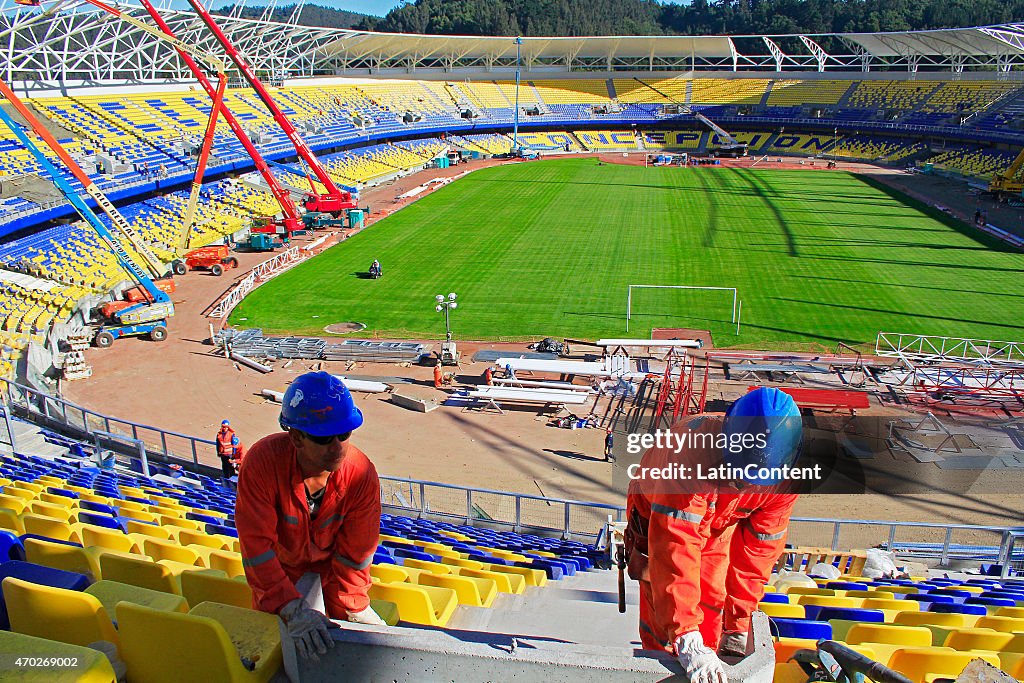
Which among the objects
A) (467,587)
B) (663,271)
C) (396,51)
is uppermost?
(396,51)

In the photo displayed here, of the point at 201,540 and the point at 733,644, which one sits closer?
the point at 733,644

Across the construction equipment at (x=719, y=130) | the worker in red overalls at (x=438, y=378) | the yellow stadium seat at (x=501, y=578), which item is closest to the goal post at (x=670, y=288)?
the worker in red overalls at (x=438, y=378)

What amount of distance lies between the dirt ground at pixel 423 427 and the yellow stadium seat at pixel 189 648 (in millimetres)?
12556

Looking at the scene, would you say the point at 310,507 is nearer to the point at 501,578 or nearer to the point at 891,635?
the point at 501,578

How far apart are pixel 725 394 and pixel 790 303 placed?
9995 mm

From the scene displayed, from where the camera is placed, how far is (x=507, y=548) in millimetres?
11133

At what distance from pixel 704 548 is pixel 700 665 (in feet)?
3.26

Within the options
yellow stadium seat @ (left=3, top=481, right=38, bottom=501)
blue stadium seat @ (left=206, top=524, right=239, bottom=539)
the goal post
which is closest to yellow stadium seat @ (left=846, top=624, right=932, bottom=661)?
blue stadium seat @ (left=206, top=524, right=239, bottom=539)

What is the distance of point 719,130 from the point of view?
3078 inches

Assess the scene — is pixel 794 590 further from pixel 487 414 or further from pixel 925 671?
pixel 487 414

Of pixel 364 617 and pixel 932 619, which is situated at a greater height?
pixel 364 617

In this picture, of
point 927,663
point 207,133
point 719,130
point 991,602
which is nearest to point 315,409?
point 927,663

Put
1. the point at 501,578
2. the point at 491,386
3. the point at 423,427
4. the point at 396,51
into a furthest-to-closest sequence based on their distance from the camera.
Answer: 1. the point at 396,51
2. the point at 491,386
3. the point at 423,427
4. the point at 501,578

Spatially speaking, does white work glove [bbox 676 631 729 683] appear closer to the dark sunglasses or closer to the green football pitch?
the dark sunglasses
